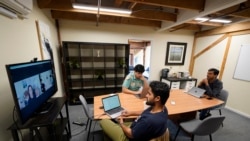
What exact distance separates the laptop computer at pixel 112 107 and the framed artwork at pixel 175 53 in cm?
310

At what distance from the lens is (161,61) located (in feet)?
13.7

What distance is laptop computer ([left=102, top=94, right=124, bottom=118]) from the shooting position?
1.55m

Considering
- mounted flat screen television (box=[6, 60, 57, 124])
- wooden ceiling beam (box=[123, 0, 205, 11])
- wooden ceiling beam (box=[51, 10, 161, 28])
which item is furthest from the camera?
wooden ceiling beam (box=[51, 10, 161, 28])

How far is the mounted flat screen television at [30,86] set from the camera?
98 cm

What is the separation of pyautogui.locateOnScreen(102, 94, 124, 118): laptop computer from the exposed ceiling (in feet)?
4.94

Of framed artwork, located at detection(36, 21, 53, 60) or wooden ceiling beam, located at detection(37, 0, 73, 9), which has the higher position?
wooden ceiling beam, located at detection(37, 0, 73, 9)

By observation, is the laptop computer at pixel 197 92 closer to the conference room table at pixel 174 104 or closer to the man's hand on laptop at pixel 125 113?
the conference room table at pixel 174 104

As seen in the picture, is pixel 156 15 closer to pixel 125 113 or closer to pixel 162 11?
pixel 162 11

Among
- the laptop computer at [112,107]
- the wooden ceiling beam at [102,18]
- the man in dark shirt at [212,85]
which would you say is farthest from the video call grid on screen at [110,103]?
the wooden ceiling beam at [102,18]

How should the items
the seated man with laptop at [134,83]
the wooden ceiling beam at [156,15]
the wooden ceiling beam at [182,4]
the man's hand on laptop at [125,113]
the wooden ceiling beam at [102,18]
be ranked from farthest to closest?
the wooden ceiling beam at [102,18] < the wooden ceiling beam at [156,15] < the seated man with laptop at [134,83] < the wooden ceiling beam at [182,4] < the man's hand on laptop at [125,113]

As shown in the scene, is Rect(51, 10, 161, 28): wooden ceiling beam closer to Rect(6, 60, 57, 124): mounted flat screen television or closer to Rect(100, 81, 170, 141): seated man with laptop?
Rect(6, 60, 57, 124): mounted flat screen television

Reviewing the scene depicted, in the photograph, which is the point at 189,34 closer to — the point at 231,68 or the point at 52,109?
the point at 231,68

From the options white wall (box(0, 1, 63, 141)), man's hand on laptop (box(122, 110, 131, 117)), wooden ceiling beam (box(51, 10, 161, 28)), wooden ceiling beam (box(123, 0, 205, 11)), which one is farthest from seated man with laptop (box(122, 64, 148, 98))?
wooden ceiling beam (box(51, 10, 161, 28))

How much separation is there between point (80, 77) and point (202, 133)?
3.12 m
